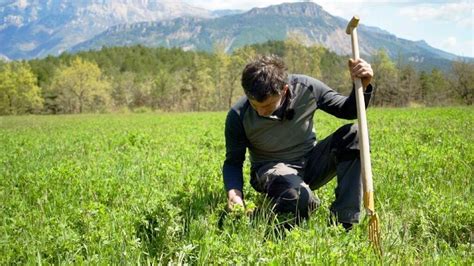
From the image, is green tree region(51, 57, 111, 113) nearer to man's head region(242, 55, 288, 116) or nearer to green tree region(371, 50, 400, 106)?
green tree region(371, 50, 400, 106)

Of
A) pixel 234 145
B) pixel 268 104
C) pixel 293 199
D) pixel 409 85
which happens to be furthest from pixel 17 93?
pixel 293 199

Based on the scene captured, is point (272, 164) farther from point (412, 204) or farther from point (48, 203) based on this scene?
point (48, 203)

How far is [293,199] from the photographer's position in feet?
15.0

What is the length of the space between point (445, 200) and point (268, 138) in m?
2.04

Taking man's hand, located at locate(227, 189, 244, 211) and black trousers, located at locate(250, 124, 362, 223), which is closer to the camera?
man's hand, located at locate(227, 189, 244, 211)

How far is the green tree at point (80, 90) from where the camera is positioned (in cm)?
8269

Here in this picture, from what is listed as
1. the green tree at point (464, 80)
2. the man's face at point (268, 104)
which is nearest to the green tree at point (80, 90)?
the green tree at point (464, 80)

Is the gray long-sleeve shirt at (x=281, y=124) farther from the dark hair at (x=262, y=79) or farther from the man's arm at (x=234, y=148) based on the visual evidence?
the dark hair at (x=262, y=79)

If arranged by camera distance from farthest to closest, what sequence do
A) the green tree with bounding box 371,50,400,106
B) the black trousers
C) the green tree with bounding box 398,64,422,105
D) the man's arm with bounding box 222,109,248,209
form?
the green tree with bounding box 371,50,400,106 < the green tree with bounding box 398,64,422,105 < the man's arm with bounding box 222,109,248,209 < the black trousers

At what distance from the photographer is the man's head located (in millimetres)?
4285

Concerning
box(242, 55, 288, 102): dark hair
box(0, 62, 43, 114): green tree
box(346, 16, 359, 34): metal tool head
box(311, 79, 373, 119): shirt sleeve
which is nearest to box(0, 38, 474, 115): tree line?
box(0, 62, 43, 114): green tree

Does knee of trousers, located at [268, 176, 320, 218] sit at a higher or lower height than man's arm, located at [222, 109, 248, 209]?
lower

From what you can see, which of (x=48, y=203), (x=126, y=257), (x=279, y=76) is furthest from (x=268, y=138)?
(x=48, y=203)

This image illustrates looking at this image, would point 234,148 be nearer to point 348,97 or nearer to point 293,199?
point 293,199
